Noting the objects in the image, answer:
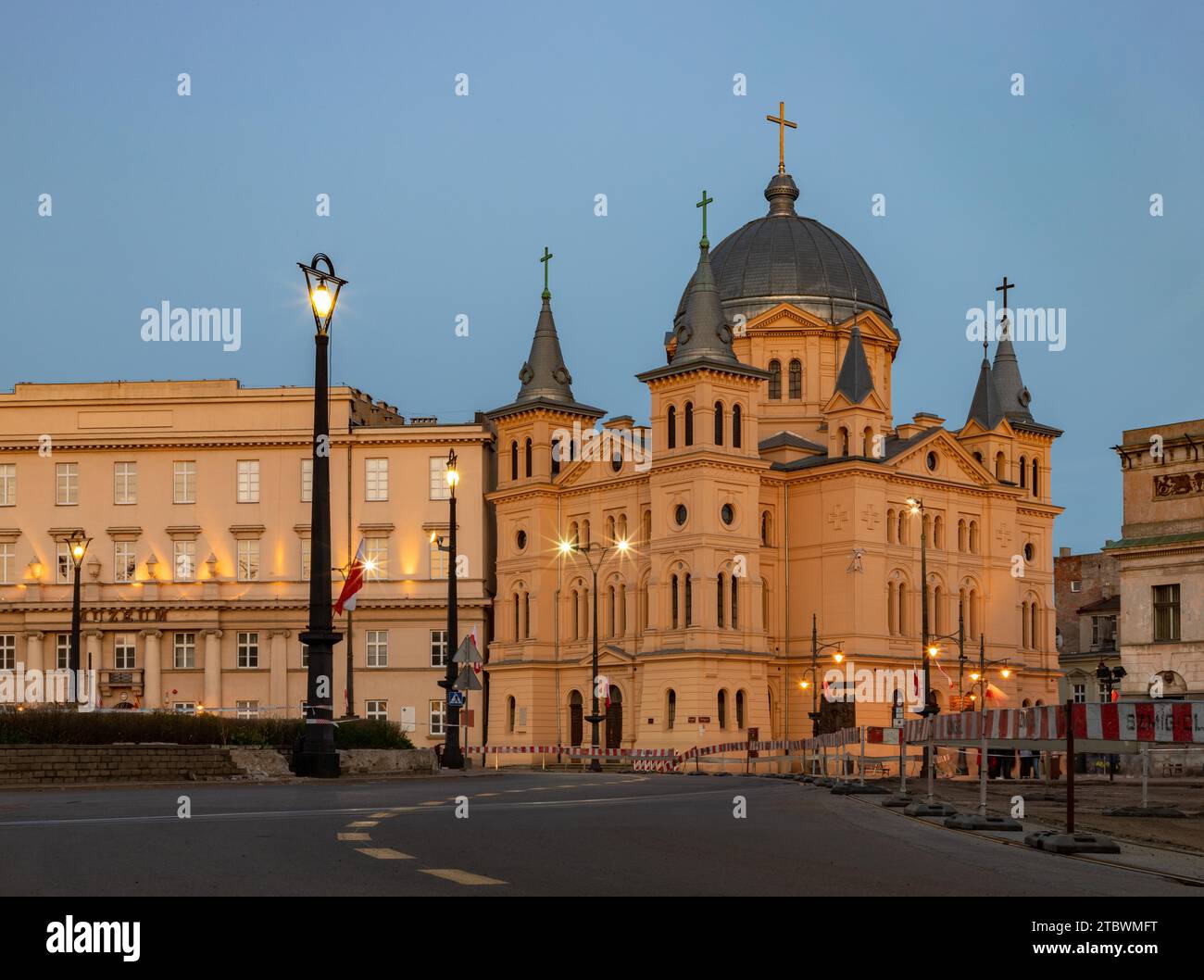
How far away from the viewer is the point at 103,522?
286ft

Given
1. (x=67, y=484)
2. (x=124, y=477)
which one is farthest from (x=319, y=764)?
(x=67, y=484)

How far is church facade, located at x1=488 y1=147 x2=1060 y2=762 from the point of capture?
76.8 meters

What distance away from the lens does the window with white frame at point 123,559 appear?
86875 mm

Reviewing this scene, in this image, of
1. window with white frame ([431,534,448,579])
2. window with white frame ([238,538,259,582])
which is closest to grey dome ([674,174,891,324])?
window with white frame ([431,534,448,579])

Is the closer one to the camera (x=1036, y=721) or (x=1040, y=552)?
(x=1036, y=721)

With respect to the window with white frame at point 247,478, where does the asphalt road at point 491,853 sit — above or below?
A: below

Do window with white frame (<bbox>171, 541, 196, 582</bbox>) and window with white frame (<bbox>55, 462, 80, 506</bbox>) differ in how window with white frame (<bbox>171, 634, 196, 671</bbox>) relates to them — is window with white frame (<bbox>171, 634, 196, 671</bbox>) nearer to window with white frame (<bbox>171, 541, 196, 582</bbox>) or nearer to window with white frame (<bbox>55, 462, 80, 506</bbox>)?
window with white frame (<bbox>171, 541, 196, 582</bbox>)

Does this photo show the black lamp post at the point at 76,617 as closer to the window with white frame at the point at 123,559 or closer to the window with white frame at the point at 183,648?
the window with white frame at the point at 183,648

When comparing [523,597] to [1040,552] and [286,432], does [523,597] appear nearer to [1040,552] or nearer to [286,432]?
[286,432]

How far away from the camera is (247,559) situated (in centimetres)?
8644

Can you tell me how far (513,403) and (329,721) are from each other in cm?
6119

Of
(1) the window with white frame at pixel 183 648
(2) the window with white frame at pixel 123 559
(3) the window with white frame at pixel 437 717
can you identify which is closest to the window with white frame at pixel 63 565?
(2) the window with white frame at pixel 123 559

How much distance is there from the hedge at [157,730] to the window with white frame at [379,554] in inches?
1857
